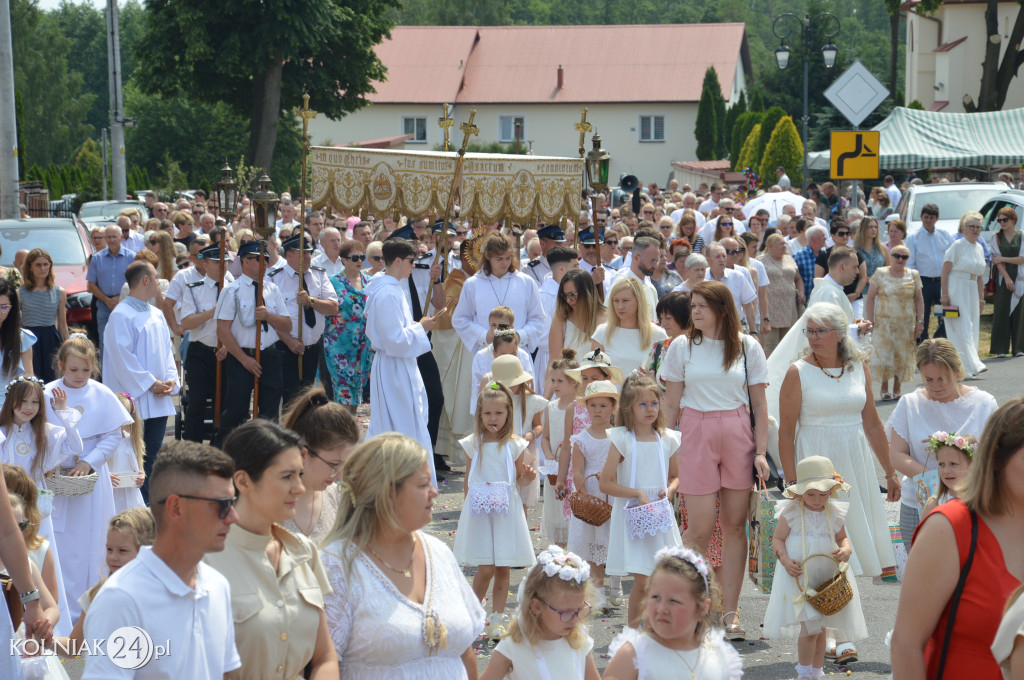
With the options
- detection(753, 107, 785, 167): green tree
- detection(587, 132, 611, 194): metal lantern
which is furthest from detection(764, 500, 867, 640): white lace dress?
detection(753, 107, 785, 167): green tree

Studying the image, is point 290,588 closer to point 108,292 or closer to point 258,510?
point 258,510

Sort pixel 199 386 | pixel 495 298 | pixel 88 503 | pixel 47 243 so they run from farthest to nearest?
pixel 47 243 < pixel 199 386 < pixel 495 298 < pixel 88 503

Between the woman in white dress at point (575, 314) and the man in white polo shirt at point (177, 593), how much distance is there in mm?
6256

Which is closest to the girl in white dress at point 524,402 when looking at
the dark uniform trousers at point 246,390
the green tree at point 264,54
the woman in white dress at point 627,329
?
the woman in white dress at point 627,329

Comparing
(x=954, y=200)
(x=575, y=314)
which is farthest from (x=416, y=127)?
(x=575, y=314)

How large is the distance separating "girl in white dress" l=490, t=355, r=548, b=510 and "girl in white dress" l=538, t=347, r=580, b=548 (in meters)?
0.09

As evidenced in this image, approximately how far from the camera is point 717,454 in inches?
269

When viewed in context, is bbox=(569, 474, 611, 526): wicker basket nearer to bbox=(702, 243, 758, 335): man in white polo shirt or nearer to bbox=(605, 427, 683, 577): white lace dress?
bbox=(605, 427, 683, 577): white lace dress

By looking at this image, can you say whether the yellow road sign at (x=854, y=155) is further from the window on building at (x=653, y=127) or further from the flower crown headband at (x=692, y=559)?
the window on building at (x=653, y=127)

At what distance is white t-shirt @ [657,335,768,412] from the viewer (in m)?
6.87

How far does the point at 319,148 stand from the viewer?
41.5 feet

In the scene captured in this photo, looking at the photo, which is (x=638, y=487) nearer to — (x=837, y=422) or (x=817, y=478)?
(x=817, y=478)

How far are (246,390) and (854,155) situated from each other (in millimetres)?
7456

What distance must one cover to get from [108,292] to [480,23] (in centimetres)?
8573
